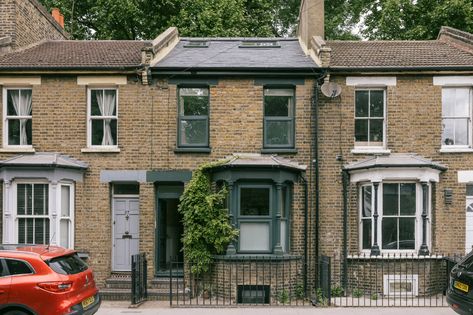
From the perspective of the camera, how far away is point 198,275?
16.2m

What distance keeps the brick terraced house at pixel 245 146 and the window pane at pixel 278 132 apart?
0.13 feet

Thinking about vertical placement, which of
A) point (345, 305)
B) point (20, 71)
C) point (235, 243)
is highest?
point (20, 71)

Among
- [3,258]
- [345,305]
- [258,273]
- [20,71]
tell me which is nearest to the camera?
[3,258]

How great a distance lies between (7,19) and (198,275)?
10.2 m

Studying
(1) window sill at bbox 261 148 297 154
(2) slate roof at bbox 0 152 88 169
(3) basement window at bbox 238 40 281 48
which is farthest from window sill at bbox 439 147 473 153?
(2) slate roof at bbox 0 152 88 169

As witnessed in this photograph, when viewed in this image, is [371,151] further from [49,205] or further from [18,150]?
[18,150]

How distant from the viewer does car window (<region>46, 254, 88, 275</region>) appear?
1087 centimetres

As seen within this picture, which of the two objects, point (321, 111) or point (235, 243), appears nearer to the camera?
point (235, 243)

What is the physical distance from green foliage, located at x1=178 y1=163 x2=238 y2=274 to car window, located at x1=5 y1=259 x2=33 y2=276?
19.2 ft

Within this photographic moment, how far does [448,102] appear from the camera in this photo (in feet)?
56.1

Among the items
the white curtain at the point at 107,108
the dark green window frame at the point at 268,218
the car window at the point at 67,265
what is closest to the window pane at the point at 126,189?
the white curtain at the point at 107,108

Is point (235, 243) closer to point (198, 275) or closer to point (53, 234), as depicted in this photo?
point (198, 275)

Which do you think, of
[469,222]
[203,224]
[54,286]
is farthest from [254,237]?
[54,286]

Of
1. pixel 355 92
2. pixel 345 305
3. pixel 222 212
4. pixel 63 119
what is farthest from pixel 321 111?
pixel 63 119
